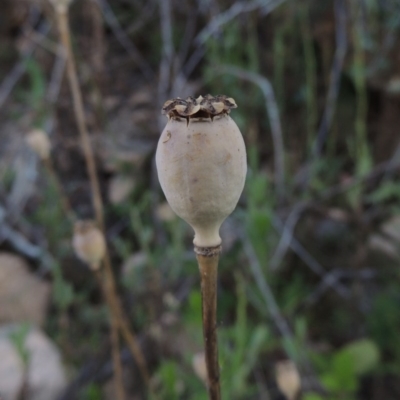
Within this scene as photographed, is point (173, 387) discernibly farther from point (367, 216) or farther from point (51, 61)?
point (51, 61)

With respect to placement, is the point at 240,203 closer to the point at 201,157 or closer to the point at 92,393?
the point at 92,393

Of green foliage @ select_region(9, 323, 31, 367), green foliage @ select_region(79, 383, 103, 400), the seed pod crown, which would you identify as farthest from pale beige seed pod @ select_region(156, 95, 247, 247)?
green foliage @ select_region(79, 383, 103, 400)

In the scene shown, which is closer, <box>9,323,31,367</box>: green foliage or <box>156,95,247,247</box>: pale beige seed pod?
<box>156,95,247,247</box>: pale beige seed pod

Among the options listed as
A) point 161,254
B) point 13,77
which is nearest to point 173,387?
point 161,254

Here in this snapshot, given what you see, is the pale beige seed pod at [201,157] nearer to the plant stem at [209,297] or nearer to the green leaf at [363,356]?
the plant stem at [209,297]

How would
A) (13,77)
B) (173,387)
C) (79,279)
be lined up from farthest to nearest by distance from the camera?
(13,77) < (79,279) < (173,387)

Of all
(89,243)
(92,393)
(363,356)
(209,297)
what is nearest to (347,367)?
(363,356)

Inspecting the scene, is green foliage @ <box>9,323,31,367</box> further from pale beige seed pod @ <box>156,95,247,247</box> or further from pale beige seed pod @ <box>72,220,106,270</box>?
pale beige seed pod @ <box>156,95,247,247</box>
